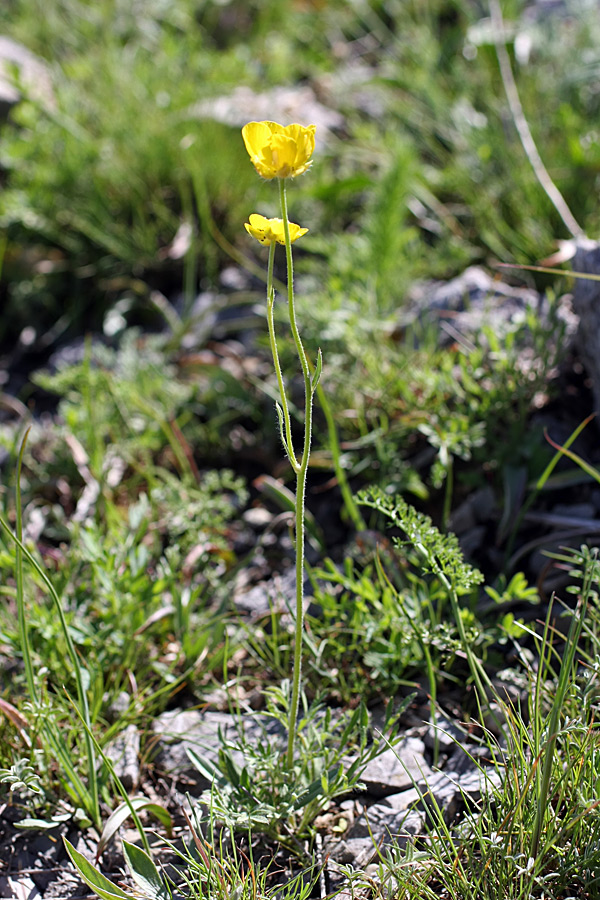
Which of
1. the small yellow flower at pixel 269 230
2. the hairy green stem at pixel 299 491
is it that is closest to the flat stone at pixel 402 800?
the hairy green stem at pixel 299 491

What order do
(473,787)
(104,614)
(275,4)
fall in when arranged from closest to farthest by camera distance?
(473,787), (104,614), (275,4)

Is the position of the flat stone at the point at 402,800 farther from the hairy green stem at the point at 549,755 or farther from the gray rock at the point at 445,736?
the hairy green stem at the point at 549,755

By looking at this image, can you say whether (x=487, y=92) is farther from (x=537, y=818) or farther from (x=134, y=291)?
(x=537, y=818)

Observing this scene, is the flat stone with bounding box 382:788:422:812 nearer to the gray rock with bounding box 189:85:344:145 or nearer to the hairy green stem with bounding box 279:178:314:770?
the hairy green stem with bounding box 279:178:314:770

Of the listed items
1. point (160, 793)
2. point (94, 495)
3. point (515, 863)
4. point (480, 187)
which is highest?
point (480, 187)

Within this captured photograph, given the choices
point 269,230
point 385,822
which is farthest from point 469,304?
point 385,822

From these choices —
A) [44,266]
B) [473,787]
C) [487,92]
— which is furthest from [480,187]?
[473,787]

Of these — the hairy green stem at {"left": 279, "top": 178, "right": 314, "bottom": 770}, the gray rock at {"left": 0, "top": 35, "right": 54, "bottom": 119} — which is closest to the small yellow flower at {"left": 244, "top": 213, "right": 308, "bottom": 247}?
the hairy green stem at {"left": 279, "top": 178, "right": 314, "bottom": 770}
